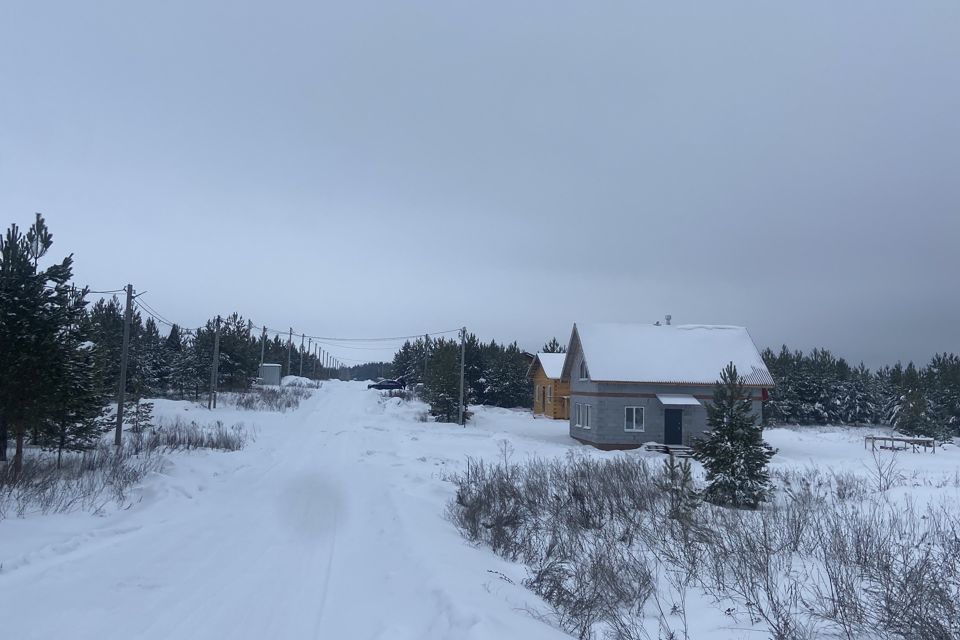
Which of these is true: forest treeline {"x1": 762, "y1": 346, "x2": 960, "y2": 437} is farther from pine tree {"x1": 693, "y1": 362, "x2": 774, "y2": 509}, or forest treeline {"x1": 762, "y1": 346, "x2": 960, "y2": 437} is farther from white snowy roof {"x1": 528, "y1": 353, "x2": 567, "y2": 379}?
pine tree {"x1": 693, "y1": 362, "x2": 774, "y2": 509}

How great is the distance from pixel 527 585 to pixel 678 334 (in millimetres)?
31951

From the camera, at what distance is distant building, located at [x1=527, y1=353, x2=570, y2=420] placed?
157 feet

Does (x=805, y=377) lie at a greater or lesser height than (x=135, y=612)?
greater

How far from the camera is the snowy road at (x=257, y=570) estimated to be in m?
5.53

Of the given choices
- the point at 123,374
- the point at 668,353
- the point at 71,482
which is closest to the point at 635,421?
the point at 668,353

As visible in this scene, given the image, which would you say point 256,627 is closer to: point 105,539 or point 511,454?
point 105,539

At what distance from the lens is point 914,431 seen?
44.0 metres

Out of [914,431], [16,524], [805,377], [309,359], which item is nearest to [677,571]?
[16,524]

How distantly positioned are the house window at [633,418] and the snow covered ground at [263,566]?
16.7 meters

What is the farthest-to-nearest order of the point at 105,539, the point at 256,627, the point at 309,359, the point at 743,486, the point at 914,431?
the point at 309,359, the point at 914,431, the point at 743,486, the point at 105,539, the point at 256,627

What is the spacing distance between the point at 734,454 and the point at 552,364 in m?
36.1

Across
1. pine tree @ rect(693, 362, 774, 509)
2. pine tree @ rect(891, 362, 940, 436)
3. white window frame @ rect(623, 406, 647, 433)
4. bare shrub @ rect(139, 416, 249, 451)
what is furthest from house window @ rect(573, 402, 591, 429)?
pine tree @ rect(891, 362, 940, 436)

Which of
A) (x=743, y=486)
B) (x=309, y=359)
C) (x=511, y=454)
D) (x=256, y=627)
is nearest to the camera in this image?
(x=256, y=627)

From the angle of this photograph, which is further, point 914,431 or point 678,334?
point 914,431
